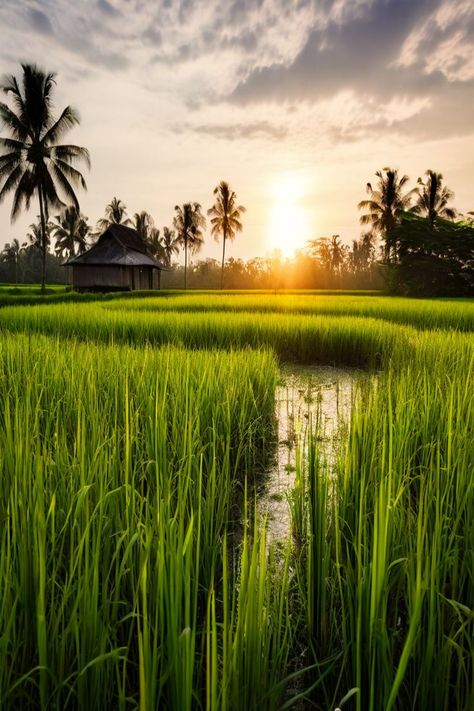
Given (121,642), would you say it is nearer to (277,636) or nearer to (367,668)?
(277,636)

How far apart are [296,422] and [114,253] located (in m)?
18.5

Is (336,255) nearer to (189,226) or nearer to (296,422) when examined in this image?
(189,226)

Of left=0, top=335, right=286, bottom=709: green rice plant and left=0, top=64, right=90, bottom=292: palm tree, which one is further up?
left=0, top=64, right=90, bottom=292: palm tree

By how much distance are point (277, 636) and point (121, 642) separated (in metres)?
0.39

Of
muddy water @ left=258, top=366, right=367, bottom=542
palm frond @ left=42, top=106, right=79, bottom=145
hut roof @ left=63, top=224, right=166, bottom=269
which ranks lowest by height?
muddy water @ left=258, top=366, right=367, bottom=542

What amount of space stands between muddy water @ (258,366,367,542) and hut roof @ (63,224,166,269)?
16041 mm

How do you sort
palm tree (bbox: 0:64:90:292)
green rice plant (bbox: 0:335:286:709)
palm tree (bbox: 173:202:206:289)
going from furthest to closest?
1. palm tree (bbox: 173:202:206:289)
2. palm tree (bbox: 0:64:90:292)
3. green rice plant (bbox: 0:335:286:709)

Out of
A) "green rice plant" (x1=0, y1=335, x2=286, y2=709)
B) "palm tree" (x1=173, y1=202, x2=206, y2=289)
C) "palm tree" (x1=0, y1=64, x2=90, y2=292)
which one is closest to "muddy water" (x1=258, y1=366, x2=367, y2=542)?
"green rice plant" (x1=0, y1=335, x2=286, y2=709)

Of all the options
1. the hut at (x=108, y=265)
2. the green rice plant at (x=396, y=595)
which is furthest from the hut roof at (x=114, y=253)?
the green rice plant at (x=396, y=595)

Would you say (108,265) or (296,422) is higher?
(108,265)

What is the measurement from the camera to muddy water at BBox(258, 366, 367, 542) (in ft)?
5.49

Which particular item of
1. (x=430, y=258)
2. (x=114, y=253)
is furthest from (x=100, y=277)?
(x=430, y=258)

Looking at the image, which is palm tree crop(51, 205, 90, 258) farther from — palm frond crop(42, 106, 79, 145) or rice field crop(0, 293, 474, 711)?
rice field crop(0, 293, 474, 711)

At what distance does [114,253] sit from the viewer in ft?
63.3
